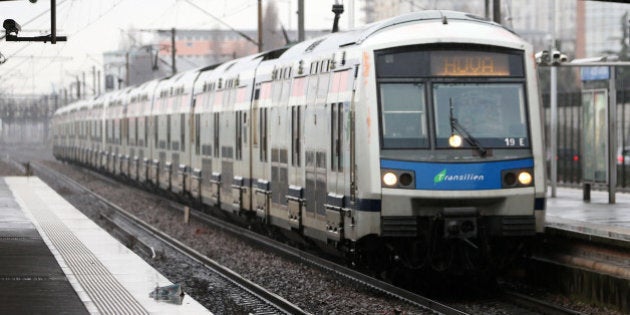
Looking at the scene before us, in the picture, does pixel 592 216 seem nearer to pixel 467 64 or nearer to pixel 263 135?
pixel 467 64

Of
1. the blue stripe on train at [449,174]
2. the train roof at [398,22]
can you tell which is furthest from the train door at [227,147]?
the blue stripe on train at [449,174]

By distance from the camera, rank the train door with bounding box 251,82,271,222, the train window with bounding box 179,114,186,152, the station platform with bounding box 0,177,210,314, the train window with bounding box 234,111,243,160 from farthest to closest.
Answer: the train window with bounding box 179,114,186,152 < the train window with bounding box 234,111,243,160 < the train door with bounding box 251,82,271,222 < the station platform with bounding box 0,177,210,314

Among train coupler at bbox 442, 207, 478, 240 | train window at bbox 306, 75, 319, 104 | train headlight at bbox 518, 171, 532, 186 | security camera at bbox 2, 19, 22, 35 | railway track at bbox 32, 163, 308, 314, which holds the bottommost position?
railway track at bbox 32, 163, 308, 314

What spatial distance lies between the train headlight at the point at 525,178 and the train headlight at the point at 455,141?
0.86 meters

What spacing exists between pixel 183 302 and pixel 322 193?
3790 mm

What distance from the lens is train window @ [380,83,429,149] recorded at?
14695 millimetres

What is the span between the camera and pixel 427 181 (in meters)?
14.4

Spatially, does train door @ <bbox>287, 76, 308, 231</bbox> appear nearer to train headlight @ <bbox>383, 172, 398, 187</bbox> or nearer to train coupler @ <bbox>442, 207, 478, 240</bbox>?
train headlight @ <bbox>383, 172, 398, 187</bbox>

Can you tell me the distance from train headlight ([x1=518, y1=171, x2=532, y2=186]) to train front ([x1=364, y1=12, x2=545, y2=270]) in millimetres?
13

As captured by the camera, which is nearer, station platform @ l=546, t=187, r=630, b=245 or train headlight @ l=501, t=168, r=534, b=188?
train headlight @ l=501, t=168, r=534, b=188

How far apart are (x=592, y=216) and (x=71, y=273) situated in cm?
823

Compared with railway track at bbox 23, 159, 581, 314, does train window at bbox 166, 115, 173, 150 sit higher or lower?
higher

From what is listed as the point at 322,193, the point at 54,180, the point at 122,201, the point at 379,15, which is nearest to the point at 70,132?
the point at 54,180

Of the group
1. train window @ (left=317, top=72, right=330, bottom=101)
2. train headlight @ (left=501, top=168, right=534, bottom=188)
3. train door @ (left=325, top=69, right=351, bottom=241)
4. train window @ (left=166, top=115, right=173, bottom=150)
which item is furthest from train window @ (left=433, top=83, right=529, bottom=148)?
train window @ (left=166, top=115, right=173, bottom=150)
